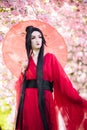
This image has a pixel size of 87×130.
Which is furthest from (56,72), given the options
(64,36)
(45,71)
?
(64,36)

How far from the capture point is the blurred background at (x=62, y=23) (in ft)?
9.48

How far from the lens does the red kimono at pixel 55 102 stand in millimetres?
2750

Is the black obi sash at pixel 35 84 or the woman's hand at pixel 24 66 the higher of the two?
the woman's hand at pixel 24 66

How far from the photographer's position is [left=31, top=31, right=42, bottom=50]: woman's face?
9.55 ft

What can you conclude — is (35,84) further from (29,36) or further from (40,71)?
(29,36)

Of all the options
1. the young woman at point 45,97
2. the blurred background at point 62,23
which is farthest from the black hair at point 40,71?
the blurred background at point 62,23

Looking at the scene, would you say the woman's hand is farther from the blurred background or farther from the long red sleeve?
the long red sleeve

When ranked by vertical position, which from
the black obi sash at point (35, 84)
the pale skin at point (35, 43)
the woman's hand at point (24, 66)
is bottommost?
the black obi sash at point (35, 84)

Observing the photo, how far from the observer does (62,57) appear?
9.62 feet

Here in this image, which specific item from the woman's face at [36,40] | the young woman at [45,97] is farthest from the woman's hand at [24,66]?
the woman's face at [36,40]

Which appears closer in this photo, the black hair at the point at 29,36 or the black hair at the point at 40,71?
the black hair at the point at 40,71

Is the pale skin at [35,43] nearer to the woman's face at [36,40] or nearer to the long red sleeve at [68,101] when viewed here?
the woman's face at [36,40]

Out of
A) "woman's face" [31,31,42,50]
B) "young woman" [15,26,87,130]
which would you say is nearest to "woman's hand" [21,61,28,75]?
"young woman" [15,26,87,130]

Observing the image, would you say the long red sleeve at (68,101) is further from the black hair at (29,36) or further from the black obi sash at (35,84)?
the black hair at (29,36)
